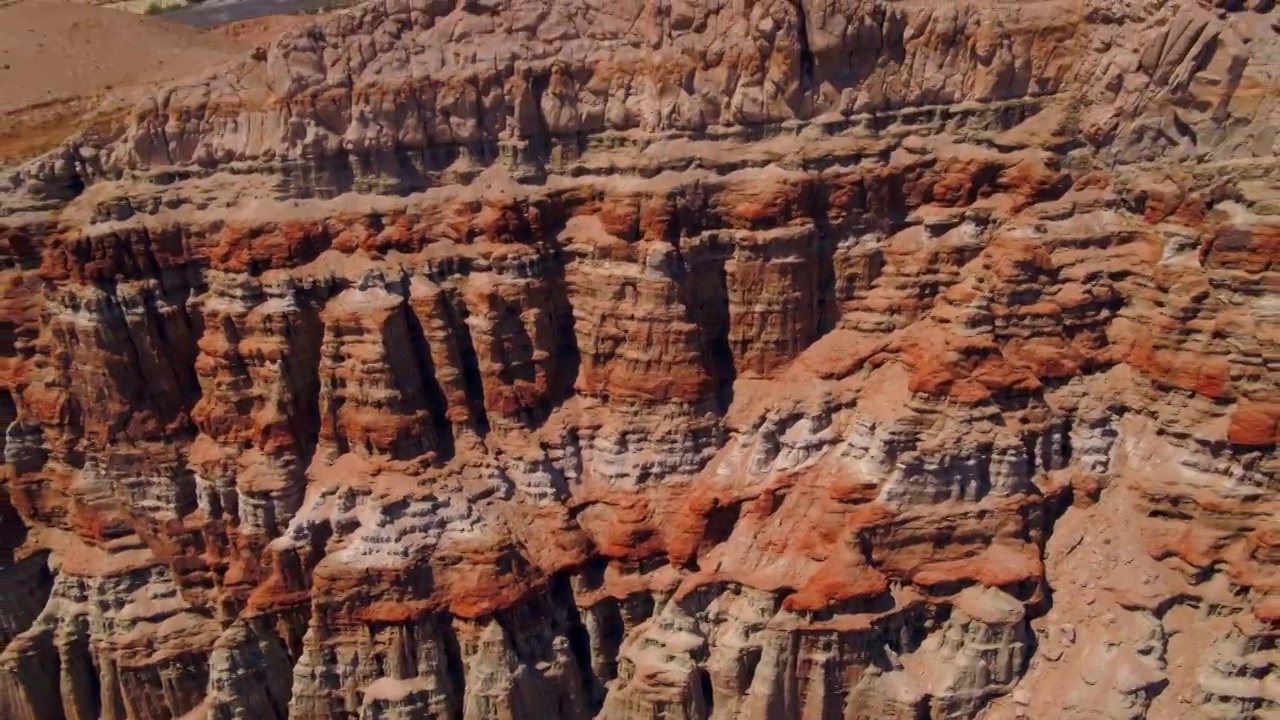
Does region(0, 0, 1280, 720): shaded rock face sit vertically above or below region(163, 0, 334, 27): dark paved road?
below

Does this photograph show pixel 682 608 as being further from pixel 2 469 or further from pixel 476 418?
pixel 2 469

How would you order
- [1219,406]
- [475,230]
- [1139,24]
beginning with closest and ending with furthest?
[1219,406] < [1139,24] < [475,230]

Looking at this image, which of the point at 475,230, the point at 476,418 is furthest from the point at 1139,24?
the point at 476,418

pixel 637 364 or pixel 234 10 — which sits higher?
pixel 234 10

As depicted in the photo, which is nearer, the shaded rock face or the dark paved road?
the shaded rock face
